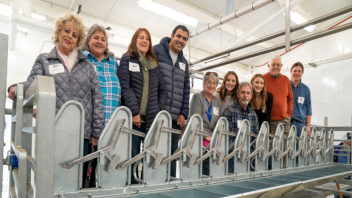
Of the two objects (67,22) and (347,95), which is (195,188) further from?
(347,95)

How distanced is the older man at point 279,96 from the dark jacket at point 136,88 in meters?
1.34

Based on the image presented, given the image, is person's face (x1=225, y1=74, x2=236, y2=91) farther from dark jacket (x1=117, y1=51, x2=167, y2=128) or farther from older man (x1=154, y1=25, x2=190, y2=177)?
dark jacket (x1=117, y1=51, x2=167, y2=128)

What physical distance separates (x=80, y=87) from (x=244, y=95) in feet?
3.99

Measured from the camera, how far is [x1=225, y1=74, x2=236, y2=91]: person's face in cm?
229

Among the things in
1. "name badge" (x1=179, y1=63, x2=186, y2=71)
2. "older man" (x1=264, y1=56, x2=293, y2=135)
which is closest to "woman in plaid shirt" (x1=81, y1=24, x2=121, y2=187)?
"name badge" (x1=179, y1=63, x2=186, y2=71)

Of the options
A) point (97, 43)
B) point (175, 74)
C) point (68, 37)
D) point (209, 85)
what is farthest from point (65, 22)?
point (209, 85)

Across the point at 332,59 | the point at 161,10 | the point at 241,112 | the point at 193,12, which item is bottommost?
the point at 241,112

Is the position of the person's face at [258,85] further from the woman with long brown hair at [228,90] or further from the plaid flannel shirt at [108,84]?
the plaid flannel shirt at [108,84]

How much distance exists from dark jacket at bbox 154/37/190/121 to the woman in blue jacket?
0.27 ft

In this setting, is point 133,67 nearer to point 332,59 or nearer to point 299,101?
point 299,101

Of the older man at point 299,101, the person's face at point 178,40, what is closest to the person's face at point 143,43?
the person's face at point 178,40

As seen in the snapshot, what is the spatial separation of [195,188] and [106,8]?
4.80m

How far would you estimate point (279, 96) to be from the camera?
2.56 m

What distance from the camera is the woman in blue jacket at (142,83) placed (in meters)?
1.56
